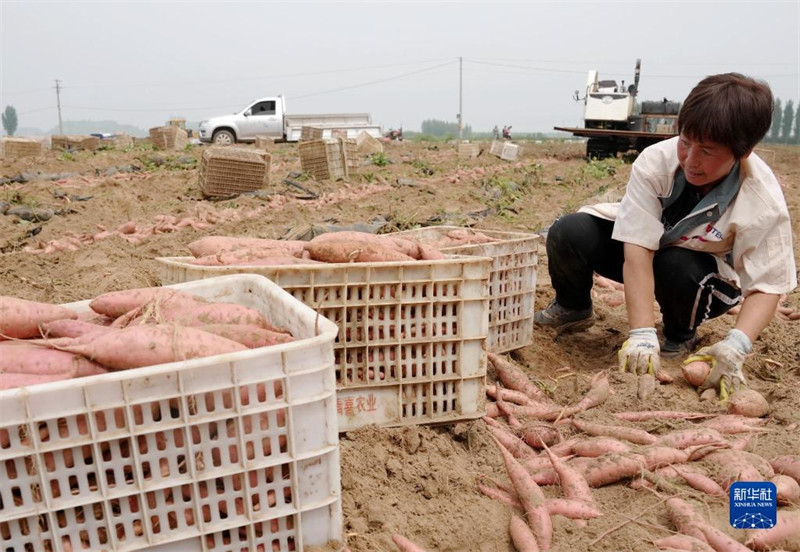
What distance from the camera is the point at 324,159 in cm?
1202

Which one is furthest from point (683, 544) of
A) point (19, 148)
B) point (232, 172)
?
point (19, 148)

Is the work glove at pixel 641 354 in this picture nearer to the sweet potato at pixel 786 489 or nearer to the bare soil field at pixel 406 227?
the bare soil field at pixel 406 227

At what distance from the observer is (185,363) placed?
1.54 metres

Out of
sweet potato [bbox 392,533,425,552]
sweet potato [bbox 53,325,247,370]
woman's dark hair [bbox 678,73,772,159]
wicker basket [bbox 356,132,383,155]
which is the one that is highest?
woman's dark hair [bbox 678,73,772,159]

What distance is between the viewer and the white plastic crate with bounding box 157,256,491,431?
249 cm

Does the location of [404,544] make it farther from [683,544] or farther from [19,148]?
[19,148]

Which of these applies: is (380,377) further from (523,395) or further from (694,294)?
(694,294)

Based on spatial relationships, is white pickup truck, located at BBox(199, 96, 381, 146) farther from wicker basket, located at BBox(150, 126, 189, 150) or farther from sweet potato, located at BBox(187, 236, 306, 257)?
sweet potato, located at BBox(187, 236, 306, 257)

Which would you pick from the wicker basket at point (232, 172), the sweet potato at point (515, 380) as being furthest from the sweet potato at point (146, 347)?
the wicker basket at point (232, 172)

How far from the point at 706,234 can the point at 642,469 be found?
1.70 meters

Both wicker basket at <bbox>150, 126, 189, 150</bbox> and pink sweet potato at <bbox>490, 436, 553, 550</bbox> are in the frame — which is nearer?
pink sweet potato at <bbox>490, 436, 553, 550</bbox>

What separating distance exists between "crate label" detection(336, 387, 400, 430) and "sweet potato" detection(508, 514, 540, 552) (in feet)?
2.22

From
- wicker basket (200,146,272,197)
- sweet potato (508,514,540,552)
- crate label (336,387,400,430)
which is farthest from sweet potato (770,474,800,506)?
wicker basket (200,146,272,197)

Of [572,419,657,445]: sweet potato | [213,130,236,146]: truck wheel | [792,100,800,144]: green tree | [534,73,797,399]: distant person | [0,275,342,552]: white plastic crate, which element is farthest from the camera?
[792,100,800,144]: green tree
